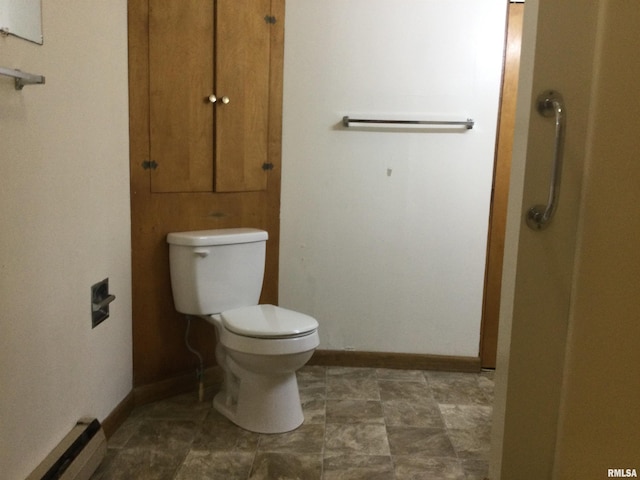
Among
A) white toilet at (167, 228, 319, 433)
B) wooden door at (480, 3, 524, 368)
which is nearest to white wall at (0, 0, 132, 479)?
white toilet at (167, 228, 319, 433)

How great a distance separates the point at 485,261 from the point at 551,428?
4.81 ft

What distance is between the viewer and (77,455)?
168 cm

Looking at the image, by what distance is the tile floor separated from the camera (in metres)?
1.87

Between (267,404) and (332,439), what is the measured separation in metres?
0.28

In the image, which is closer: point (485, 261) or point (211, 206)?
point (211, 206)

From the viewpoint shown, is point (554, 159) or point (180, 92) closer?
point (554, 159)

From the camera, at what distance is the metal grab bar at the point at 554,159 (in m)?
1.19

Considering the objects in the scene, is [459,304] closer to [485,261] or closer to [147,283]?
[485,261]

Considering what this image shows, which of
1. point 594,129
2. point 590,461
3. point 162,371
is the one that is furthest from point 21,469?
point 594,129

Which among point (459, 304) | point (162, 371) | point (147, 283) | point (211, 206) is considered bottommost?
point (162, 371)

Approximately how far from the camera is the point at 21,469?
149cm

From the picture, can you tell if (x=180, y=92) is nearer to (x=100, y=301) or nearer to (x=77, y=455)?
(x=100, y=301)

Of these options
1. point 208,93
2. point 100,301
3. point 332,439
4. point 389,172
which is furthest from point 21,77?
point 389,172

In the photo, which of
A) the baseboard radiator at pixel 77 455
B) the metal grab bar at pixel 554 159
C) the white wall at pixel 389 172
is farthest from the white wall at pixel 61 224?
the metal grab bar at pixel 554 159
